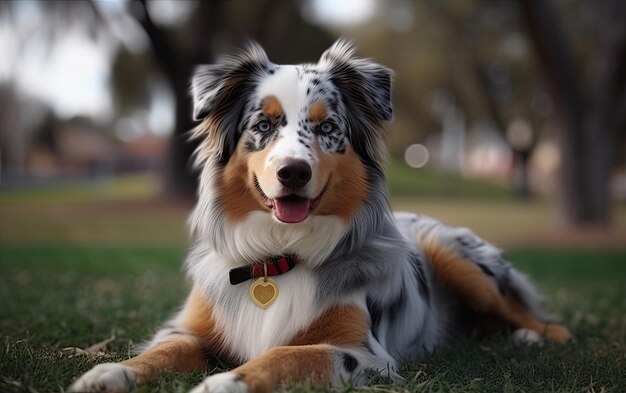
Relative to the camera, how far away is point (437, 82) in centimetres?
3516

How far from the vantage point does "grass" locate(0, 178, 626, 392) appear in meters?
3.58

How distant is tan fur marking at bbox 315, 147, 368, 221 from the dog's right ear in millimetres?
732

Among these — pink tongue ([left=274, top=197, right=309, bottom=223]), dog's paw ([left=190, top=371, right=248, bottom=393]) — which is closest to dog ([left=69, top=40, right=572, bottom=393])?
pink tongue ([left=274, top=197, right=309, bottom=223])

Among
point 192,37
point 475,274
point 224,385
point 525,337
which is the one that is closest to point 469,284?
point 475,274

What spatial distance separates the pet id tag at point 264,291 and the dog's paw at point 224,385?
0.82 m

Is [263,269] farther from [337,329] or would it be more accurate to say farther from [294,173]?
[294,173]

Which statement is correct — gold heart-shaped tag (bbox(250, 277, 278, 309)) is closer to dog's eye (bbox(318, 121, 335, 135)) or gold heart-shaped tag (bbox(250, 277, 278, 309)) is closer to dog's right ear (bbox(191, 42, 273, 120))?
dog's eye (bbox(318, 121, 335, 135))

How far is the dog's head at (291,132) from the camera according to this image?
11.9 ft

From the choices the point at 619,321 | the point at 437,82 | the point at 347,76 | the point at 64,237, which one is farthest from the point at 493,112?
the point at 347,76

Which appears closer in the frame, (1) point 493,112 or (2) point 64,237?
(2) point 64,237

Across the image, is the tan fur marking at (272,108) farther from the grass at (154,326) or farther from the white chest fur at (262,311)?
the grass at (154,326)

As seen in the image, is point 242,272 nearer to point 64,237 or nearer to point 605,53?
point 64,237

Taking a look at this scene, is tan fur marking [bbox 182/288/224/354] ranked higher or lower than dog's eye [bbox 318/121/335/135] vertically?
lower

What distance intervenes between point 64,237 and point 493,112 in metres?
24.1
